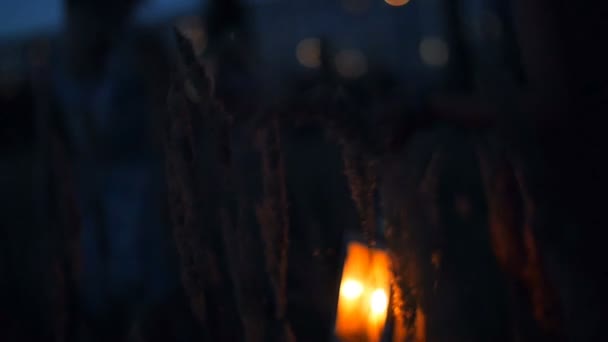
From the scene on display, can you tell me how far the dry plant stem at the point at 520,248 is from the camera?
0.91m

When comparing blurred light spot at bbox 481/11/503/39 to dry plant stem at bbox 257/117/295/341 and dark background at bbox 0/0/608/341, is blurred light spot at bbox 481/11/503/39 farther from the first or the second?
dry plant stem at bbox 257/117/295/341

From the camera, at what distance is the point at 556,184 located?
0.91 metres

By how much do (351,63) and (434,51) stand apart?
15cm

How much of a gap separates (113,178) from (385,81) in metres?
0.48

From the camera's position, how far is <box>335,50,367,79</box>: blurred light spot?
0.94 m

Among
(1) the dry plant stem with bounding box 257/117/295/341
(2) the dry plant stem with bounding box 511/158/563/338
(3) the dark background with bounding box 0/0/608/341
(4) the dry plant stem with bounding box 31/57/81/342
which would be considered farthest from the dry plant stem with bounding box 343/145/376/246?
(4) the dry plant stem with bounding box 31/57/81/342

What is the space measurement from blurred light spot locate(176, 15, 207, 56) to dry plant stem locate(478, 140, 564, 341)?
46cm

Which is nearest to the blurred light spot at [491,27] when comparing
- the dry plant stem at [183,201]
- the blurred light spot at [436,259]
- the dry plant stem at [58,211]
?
the blurred light spot at [436,259]

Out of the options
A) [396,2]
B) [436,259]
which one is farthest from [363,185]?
[396,2]

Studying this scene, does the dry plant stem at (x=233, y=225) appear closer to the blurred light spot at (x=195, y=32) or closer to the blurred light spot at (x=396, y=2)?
the blurred light spot at (x=195, y=32)

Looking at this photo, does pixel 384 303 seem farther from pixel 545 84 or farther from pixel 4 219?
pixel 4 219

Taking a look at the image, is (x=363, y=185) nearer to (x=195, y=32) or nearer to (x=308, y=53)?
(x=308, y=53)

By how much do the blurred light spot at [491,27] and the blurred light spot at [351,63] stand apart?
0.19 m

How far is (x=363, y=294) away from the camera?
0.86 meters
